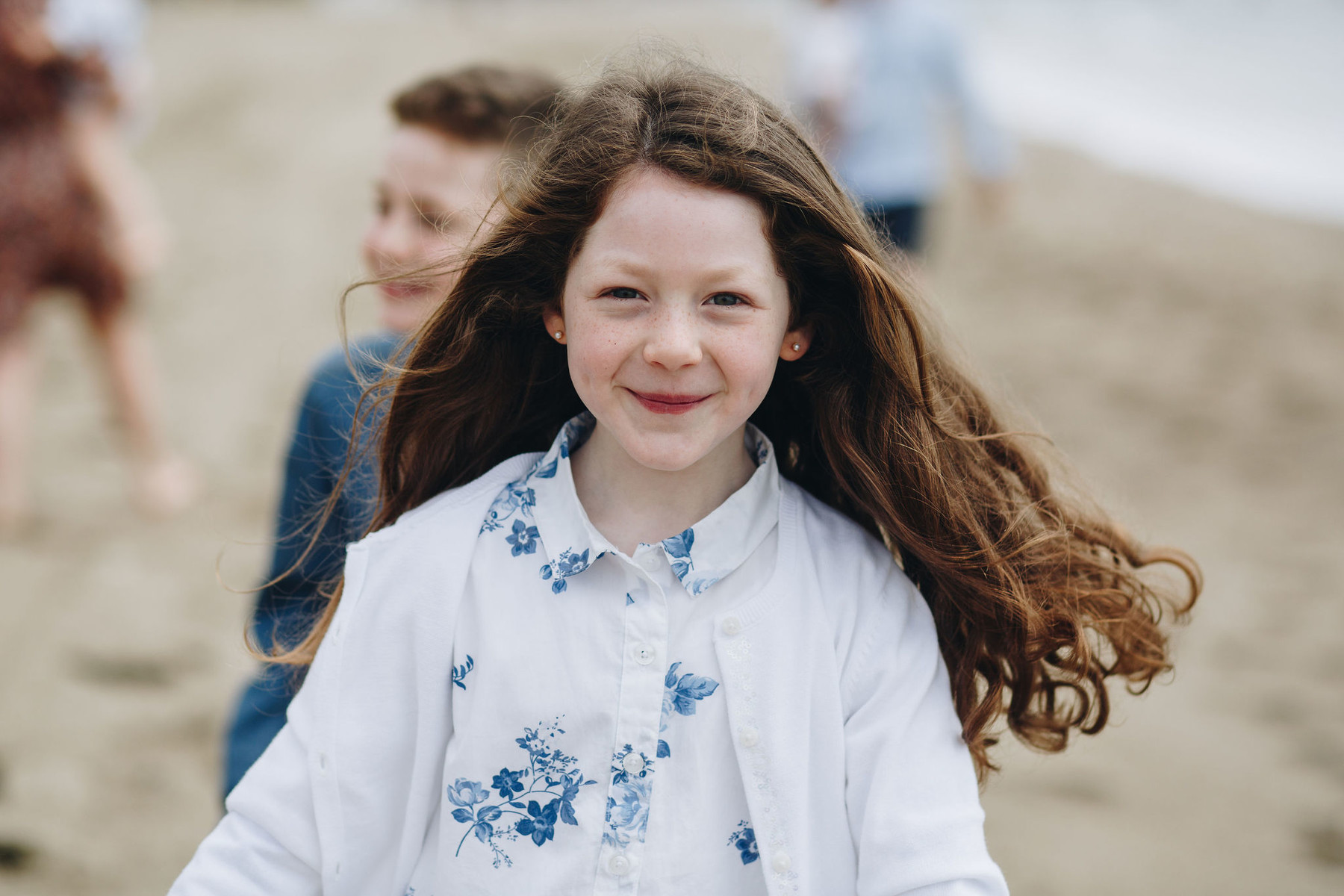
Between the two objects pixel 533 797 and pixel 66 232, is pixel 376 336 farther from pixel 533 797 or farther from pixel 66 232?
pixel 66 232

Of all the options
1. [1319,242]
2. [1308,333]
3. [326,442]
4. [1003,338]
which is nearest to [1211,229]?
[1319,242]

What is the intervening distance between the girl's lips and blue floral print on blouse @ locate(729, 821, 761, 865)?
47 centimetres

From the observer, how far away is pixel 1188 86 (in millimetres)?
11750

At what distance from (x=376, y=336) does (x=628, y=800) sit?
3.34 feet

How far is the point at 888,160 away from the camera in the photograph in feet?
13.3

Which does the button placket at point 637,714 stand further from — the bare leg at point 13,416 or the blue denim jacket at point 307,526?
the bare leg at point 13,416

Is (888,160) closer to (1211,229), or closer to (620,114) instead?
(620,114)

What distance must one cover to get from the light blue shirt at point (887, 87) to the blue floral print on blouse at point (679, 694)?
9.70 feet

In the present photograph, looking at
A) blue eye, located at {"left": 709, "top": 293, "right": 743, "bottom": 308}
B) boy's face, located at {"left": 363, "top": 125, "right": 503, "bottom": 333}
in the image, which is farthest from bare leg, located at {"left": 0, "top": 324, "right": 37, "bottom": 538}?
blue eye, located at {"left": 709, "top": 293, "right": 743, "bottom": 308}

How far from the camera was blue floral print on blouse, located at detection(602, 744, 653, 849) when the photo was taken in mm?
1261

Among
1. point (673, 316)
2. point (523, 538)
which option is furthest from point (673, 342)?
point (523, 538)

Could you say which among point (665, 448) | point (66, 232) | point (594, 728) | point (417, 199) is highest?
point (66, 232)

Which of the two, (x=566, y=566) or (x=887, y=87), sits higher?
(x=887, y=87)

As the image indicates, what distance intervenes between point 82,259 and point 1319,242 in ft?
22.2
